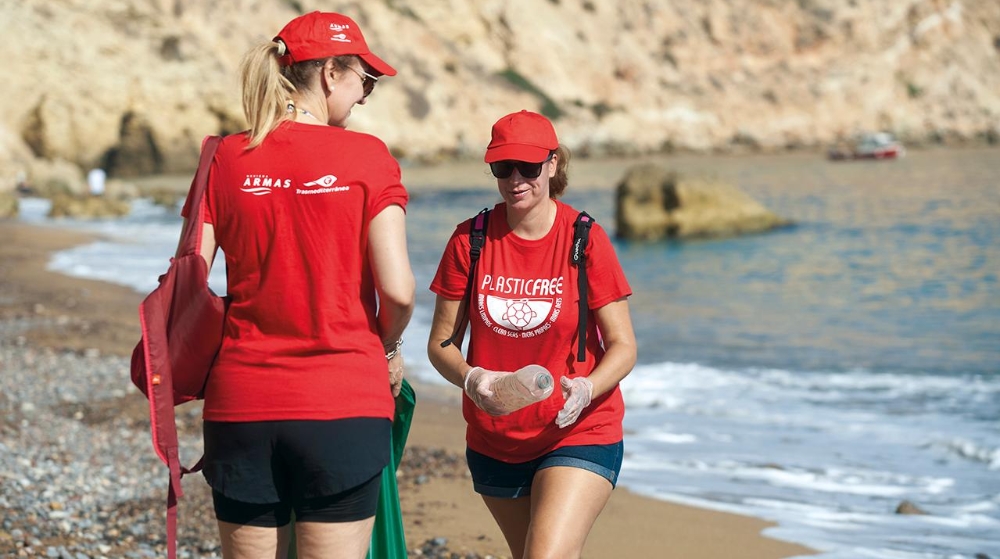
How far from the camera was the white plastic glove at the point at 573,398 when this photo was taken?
3.21 m

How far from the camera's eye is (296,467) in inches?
105

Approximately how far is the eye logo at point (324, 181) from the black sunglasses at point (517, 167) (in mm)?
759

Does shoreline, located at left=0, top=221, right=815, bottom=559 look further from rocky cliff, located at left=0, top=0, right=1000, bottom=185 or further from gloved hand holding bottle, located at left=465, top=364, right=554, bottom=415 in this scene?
rocky cliff, located at left=0, top=0, right=1000, bottom=185

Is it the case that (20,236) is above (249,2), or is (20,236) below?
below

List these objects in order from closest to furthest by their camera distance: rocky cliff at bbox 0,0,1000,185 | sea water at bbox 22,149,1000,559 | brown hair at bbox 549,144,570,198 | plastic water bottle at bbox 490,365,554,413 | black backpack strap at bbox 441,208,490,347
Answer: plastic water bottle at bbox 490,365,554,413, black backpack strap at bbox 441,208,490,347, brown hair at bbox 549,144,570,198, sea water at bbox 22,149,1000,559, rocky cliff at bbox 0,0,1000,185

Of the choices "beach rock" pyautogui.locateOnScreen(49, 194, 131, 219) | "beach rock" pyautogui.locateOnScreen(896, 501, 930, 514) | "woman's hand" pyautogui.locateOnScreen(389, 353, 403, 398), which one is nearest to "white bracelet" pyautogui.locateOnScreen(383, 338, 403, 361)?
"woman's hand" pyautogui.locateOnScreen(389, 353, 403, 398)

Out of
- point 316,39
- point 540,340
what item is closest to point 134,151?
point 540,340

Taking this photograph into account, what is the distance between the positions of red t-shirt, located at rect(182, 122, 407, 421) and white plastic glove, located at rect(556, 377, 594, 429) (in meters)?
0.66

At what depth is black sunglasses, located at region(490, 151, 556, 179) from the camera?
3340 millimetres

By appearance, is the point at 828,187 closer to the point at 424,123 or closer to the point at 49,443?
the point at 424,123

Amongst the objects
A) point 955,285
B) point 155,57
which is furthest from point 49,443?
point 155,57

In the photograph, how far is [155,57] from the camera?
Result: 5200 centimetres

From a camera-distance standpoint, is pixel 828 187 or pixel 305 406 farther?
pixel 828 187

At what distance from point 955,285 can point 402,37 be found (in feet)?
190
